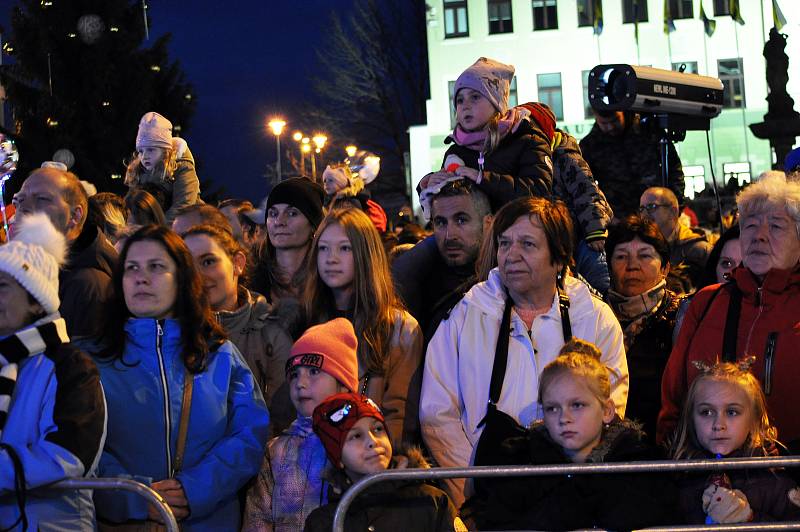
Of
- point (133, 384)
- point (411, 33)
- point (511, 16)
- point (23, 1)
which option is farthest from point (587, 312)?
point (411, 33)

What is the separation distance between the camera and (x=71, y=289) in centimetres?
557

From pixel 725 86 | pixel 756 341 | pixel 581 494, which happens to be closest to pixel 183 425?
pixel 581 494

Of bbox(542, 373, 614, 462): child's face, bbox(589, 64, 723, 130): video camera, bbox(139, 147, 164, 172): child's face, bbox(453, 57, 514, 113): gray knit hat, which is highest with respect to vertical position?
bbox(589, 64, 723, 130): video camera

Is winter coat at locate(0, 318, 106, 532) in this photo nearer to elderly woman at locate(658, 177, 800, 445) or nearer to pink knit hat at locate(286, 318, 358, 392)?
pink knit hat at locate(286, 318, 358, 392)

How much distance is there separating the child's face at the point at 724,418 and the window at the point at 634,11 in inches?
1434

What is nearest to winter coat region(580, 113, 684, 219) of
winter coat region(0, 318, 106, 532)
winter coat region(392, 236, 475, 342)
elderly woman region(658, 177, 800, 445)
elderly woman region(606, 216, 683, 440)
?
elderly woman region(606, 216, 683, 440)

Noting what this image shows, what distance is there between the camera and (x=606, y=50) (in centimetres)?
3944

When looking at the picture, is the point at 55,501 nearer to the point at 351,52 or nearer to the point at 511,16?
the point at 511,16

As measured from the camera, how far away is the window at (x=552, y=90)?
3941 centimetres

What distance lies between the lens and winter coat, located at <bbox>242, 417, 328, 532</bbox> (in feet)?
15.2

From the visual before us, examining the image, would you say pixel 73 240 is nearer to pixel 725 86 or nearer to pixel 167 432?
pixel 167 432

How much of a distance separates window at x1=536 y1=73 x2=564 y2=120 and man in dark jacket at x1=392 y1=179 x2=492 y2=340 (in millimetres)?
33845

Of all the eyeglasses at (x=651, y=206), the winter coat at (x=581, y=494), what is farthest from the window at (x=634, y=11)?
the winter coat at (x=581, y=494)

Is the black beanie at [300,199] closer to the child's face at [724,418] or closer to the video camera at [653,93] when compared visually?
the child's face at [724,418]
